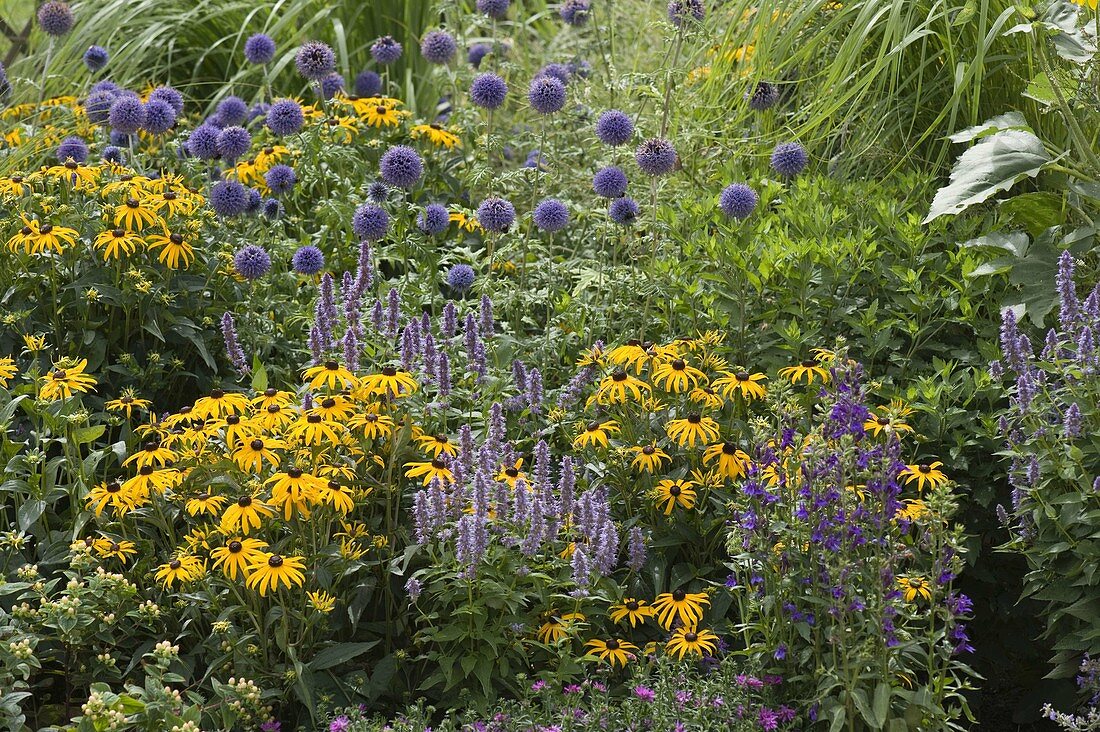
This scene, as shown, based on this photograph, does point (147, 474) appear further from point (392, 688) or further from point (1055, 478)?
point (1055, 478)

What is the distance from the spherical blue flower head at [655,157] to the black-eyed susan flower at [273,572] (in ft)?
6.34

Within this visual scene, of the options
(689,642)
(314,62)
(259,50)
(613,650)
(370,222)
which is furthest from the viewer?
(259,50)

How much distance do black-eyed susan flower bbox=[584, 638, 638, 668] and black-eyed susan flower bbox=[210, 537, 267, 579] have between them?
79 centimetres

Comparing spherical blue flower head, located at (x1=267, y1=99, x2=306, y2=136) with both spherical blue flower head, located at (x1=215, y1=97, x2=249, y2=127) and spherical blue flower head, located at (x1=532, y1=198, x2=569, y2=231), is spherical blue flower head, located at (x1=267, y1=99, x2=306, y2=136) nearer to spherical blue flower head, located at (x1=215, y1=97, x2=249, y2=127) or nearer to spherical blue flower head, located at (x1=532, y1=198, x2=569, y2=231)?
spherical blue flower head, located at (x1=215, y1=97, x2=249, y2=127)

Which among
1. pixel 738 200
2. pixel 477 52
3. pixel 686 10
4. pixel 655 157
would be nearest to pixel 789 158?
pixel 738 200

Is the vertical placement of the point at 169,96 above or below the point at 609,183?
above

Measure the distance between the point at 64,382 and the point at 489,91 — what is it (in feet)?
6.60

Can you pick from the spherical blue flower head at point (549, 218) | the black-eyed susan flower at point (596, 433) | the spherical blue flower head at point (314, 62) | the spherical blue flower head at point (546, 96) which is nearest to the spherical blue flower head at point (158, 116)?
the spherical blue flower head at point (314, 62)

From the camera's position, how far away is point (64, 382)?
3.05 m

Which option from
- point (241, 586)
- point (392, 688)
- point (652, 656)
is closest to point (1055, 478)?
point (652, 656)

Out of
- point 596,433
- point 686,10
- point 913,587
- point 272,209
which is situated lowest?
point 913,587

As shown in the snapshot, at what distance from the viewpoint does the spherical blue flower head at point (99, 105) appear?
189 inches

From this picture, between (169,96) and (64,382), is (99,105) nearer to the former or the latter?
(169,96)

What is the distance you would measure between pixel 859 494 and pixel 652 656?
0.62 metres
